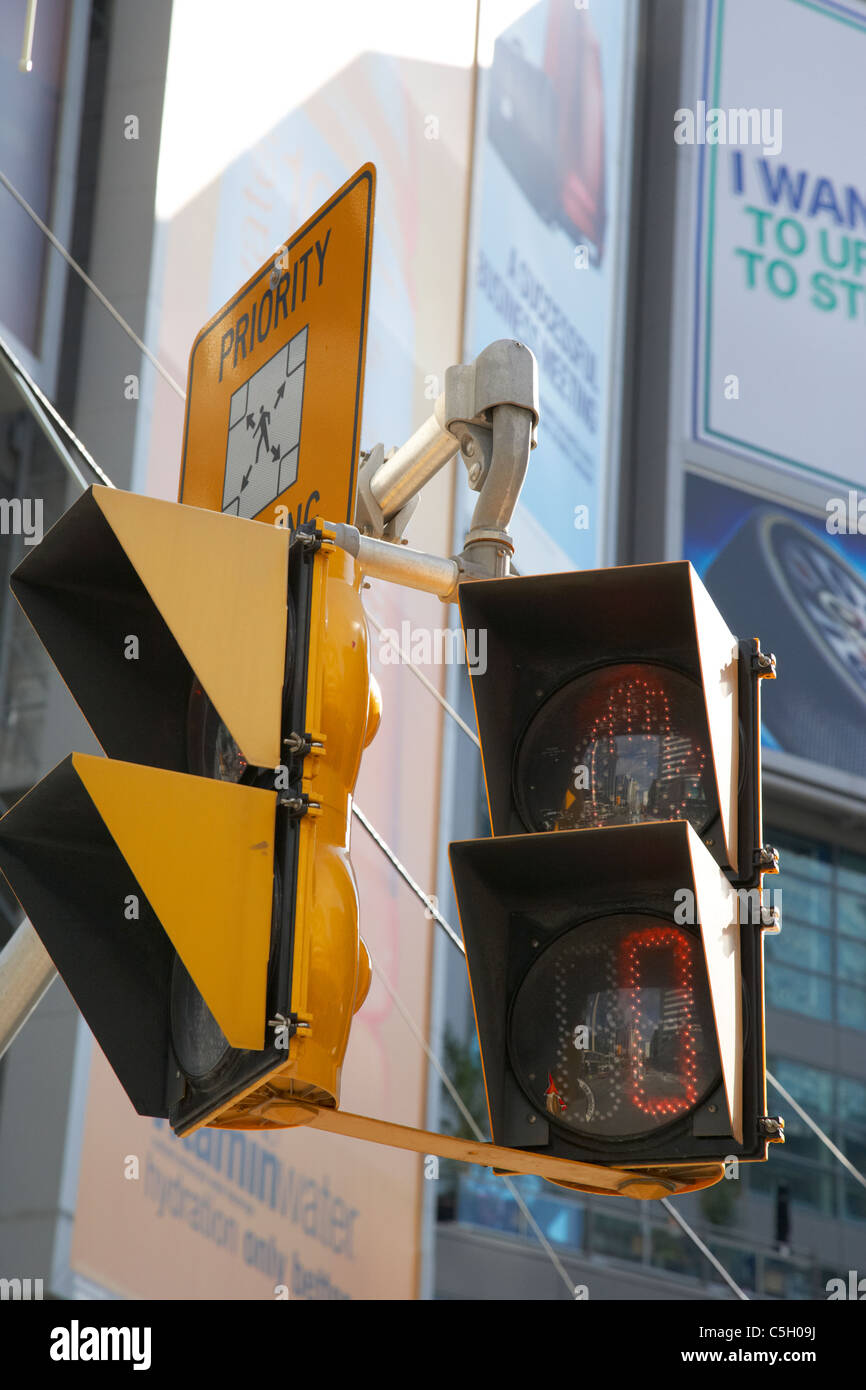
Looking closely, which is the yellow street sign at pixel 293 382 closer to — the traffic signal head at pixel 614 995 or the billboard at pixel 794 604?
the traffic signal head at pixel 614 995

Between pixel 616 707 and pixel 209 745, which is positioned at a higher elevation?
pixel 616 707

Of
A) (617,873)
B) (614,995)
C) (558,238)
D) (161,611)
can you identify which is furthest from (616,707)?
(558,238)

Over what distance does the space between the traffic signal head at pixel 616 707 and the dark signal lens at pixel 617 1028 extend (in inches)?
7.6

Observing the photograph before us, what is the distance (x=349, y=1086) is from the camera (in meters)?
11.2

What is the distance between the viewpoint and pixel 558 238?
717 inches

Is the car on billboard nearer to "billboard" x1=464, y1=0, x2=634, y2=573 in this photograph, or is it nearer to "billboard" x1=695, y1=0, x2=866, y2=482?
"billboard" x1=464, y1=0, x2=634, y2=573

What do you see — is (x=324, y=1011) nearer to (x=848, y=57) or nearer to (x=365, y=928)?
(x=365, y=928)

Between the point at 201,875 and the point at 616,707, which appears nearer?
the point at 201,875

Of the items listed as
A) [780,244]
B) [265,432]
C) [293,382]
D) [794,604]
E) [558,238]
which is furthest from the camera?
[780,244]

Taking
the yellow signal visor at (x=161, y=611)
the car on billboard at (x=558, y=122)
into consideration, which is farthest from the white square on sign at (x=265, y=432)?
the car on billboard at (x=558, y=122)

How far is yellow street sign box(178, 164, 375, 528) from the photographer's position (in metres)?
3.23

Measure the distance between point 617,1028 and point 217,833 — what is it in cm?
74

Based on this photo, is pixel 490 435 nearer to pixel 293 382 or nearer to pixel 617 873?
pixel 293 382
